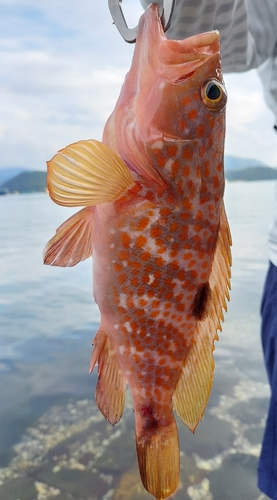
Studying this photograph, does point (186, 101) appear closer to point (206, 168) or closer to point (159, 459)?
point (206, 168)

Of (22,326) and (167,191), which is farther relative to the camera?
(22,326)

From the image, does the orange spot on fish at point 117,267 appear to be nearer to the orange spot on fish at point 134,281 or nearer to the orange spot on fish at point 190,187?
the orange spot on fish at point 134,281

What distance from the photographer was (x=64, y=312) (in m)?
4.21

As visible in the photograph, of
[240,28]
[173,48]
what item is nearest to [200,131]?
[173,48]

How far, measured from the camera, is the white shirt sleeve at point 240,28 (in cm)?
115

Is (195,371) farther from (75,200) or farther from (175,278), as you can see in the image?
(75,200)

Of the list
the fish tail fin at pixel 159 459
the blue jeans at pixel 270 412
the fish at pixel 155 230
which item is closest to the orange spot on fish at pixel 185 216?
the fish at pixel 155 230

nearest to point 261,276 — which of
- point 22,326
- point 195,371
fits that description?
point 22,326

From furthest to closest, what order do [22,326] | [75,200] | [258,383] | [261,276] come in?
[261,276] → [22,326] → [258,383] → [75,200]

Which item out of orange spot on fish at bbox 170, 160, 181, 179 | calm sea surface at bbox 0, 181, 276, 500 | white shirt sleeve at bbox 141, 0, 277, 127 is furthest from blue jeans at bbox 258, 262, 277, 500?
orange spot on fish at bbox 170, 160, 181, 179

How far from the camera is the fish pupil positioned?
0.66 metres

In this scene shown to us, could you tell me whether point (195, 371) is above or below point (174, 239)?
below

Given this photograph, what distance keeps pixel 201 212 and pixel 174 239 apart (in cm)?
6

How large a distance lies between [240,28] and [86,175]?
1.03 metres
